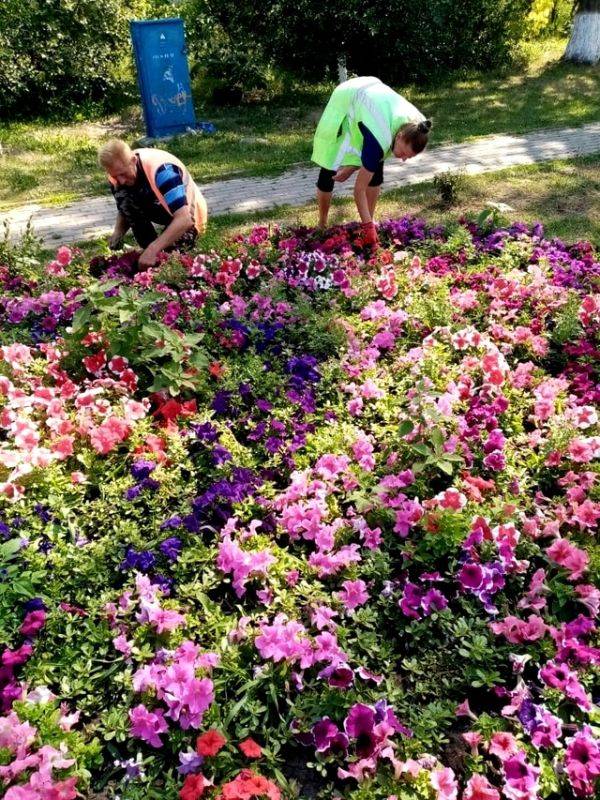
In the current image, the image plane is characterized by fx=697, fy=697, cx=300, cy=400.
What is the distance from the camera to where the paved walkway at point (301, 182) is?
6.63 m

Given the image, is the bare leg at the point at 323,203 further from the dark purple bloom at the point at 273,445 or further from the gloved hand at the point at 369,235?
the dark purple bloom at the point at 273,445

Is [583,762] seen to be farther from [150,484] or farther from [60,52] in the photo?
[60,52]

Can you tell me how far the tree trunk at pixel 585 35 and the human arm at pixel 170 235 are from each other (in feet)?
37.5

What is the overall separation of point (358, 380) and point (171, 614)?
172 cm

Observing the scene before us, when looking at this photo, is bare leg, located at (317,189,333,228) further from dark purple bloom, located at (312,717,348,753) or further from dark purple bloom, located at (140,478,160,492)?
dark purple bloom, located at (312,717,348,753)

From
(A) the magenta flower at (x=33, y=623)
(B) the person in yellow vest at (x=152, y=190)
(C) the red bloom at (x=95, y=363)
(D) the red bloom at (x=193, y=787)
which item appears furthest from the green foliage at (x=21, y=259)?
(D) the red bloom at (x=193, y=787)

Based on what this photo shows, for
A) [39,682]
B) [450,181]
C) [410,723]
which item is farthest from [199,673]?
[450,181]

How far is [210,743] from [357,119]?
4.10 metres

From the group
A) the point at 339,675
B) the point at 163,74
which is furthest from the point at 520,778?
the point at 163,74

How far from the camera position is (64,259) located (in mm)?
4789

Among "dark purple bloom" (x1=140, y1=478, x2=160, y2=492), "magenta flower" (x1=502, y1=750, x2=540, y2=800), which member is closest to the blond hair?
"dark purple bloom" (x1=140, y1=478, x2=160, y2=492)

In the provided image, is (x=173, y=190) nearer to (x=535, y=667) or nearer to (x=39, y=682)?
(x=39, y=682)

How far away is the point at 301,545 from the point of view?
2.91 metres

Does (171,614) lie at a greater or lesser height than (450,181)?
lesser
